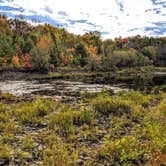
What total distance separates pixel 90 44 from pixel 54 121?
568ft

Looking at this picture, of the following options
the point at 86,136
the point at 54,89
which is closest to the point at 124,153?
the point at 86,136

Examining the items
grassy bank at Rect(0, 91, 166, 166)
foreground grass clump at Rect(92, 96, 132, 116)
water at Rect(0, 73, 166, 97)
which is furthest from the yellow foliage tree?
foreground grass clump at Rect(92, 96, 132, 116)

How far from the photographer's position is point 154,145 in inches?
496

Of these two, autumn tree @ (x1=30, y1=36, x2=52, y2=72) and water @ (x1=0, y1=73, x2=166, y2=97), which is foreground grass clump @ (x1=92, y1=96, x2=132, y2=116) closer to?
water @ (x1=0, y1=73, x2=166, y2=97)

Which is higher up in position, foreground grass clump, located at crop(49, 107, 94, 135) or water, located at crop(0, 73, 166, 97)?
foreground grass clump, located at crop(49, 107, 94, 135)

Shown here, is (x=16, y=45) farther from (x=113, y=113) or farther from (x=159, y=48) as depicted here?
(x=113, y=113)

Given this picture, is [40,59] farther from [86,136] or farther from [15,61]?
[86,136]

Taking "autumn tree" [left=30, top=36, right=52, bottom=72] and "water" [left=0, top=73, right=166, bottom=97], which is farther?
"autumn tree" [left=30, top=36, right=52, bottom=72]

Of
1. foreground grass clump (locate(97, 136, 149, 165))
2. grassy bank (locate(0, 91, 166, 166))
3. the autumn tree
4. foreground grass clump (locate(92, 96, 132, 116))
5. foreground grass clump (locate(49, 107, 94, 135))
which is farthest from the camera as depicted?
the autumn tree

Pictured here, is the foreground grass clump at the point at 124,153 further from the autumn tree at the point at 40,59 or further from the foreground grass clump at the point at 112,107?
the autumn tree at the point at 40,59

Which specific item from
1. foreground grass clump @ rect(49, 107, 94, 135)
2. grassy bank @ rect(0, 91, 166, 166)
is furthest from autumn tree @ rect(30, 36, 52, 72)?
foreground grass clump @ rect(49, 107, 94, 135)

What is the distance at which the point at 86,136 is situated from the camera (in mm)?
15328

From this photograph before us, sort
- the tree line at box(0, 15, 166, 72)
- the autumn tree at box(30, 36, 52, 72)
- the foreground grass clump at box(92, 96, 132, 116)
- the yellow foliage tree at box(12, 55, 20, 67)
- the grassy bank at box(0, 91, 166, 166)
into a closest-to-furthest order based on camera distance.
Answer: the grassy bank at box(0, 91, 166, 166) < the foreground grass clump at box(92, 96, 132, 116) < the autumn tree at box(30, 36, 52, 72) < the tree line at box(0, 15, 166, 72) < the yellow foliage tree at box(12, 55, 20, 67)

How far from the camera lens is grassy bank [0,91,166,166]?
39.0 feet
